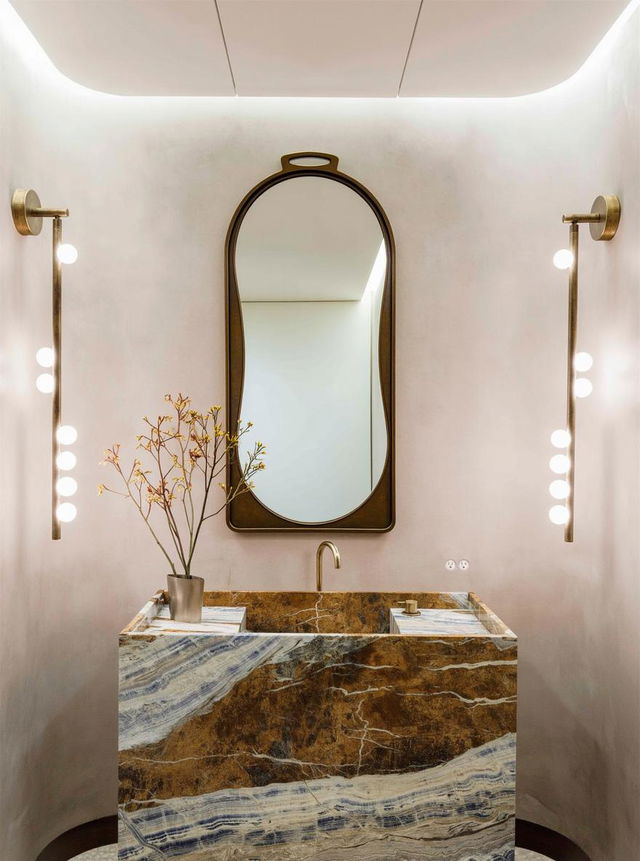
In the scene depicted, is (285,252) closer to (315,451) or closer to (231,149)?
(231,149)

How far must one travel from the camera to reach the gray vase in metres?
1.93

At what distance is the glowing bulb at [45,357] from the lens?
2.14 m

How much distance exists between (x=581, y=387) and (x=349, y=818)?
4.38 ft

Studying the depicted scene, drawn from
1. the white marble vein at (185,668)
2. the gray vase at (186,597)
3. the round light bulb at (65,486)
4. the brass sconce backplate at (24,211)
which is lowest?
the white marble vein at (185,668)

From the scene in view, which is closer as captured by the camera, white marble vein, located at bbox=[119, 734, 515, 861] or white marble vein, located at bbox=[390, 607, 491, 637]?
white marble vein, located at bbox=[119, 734, 515, 861]

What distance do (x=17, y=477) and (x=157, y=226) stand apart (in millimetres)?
933

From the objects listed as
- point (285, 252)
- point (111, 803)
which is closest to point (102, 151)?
point (285, 252)

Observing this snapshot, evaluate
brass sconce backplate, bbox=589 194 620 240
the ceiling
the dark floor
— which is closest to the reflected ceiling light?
the ceiling

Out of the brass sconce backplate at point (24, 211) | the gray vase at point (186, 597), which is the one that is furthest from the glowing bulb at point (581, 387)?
the brass sconce backplate at point (24, 211)

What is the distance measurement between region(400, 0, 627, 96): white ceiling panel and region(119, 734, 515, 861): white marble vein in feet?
6.09

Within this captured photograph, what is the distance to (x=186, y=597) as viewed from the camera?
193 cm

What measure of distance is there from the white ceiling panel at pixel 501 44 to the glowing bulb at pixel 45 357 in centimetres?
138

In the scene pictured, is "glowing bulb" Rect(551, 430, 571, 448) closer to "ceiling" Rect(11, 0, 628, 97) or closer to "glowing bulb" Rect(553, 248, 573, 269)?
"glowing bulb" Rect(553, 248, 573, 269)

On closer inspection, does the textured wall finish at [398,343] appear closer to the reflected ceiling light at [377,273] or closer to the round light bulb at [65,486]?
the reflected ceiling light at [377,273]
